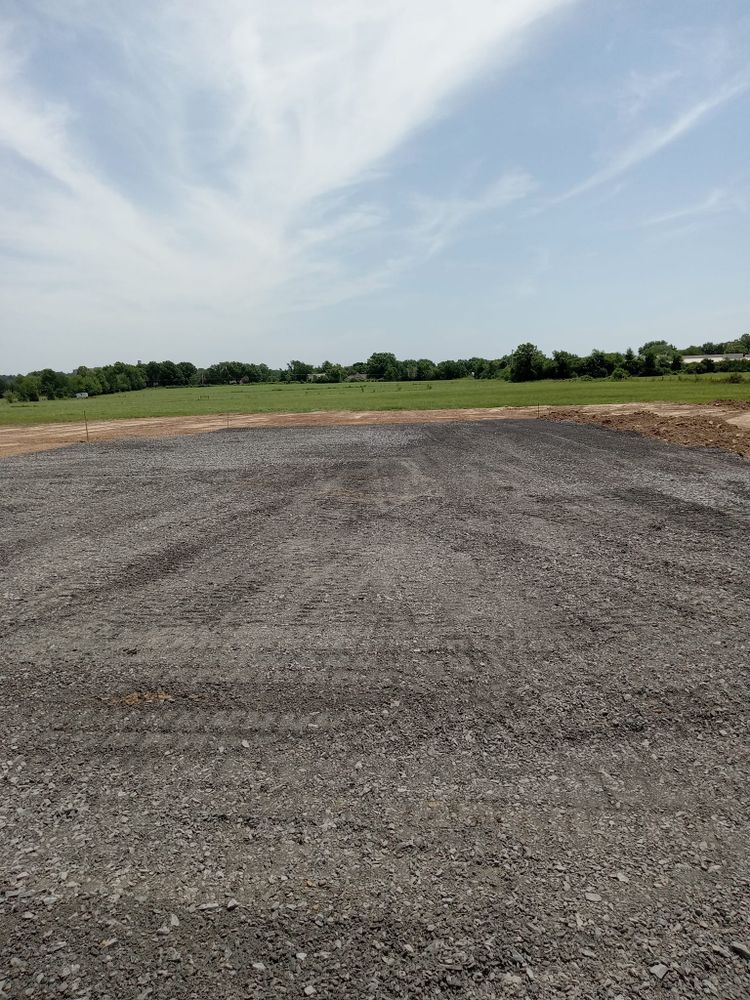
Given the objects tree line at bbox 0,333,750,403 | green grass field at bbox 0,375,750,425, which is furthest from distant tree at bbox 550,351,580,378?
green grass field at bbox 0,375,750,425

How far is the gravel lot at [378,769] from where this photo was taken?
2266 millimetres

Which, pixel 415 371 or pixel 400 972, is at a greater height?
pixel 415 371

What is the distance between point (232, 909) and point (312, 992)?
1.69 feet

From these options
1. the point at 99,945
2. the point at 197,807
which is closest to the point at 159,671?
the point at 197,807

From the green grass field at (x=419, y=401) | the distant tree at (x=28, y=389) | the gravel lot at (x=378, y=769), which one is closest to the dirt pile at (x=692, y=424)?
the green grass field at (x=419, y=401)

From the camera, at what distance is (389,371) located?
16862 centimetres

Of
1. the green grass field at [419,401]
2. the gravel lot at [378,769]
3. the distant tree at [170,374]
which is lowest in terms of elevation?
the gravel lot at [378,769]

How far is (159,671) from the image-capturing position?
450cm

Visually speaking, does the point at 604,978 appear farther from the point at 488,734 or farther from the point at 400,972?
the point at 488,734

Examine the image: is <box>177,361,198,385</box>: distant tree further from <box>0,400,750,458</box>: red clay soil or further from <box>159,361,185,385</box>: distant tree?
<box>0,400,750,458</box>: red clay soil

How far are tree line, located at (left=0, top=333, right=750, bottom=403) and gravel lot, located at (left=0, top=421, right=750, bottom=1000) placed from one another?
322ft

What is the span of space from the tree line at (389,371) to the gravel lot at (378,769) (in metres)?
98.1

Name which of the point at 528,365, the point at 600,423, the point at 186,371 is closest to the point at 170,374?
the point at 186,371

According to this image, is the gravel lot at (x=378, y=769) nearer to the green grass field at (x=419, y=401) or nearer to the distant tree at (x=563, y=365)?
the green grass field at (x=419, y=401)
